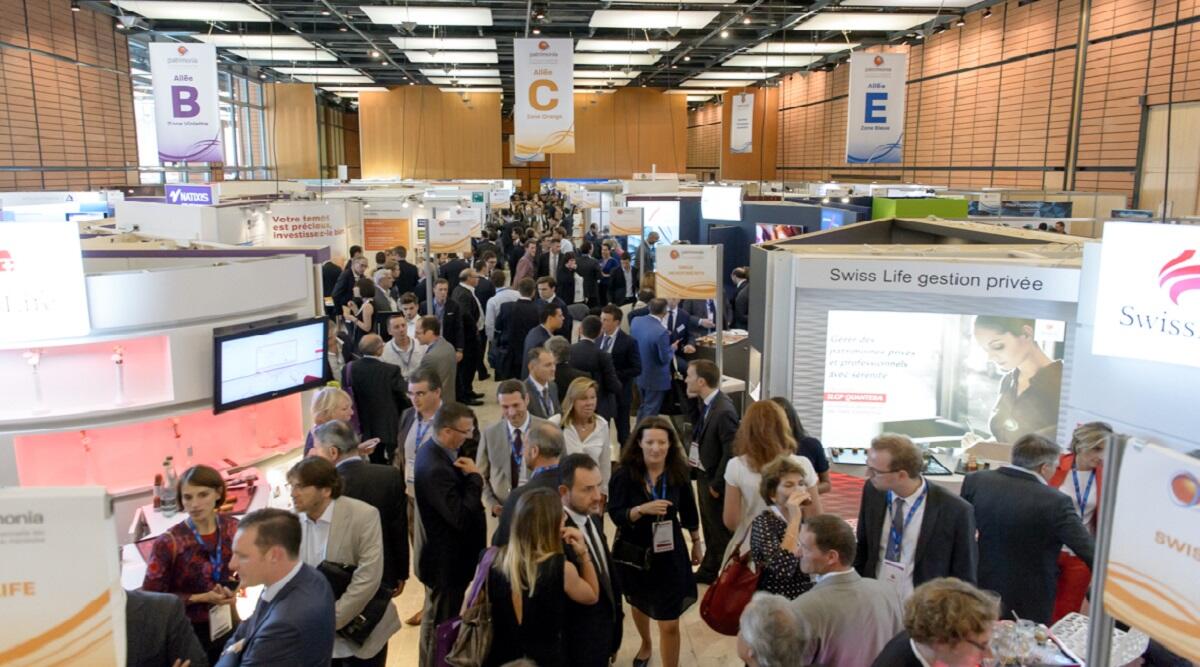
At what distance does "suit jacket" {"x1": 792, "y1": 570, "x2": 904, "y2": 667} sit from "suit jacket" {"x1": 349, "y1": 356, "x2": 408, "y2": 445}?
3414 millimetres

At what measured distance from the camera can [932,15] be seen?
16453 millimetres

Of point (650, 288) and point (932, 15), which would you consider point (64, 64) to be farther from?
point (932, 15)

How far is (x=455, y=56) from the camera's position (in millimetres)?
22094

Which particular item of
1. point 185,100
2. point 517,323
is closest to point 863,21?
point 185,100

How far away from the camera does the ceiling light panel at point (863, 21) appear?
53.7ft

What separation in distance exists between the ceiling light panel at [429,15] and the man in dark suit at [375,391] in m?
11.3

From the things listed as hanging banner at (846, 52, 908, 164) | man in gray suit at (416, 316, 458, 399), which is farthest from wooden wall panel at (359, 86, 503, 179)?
man in gray suit at (416, 316, 458, 399)

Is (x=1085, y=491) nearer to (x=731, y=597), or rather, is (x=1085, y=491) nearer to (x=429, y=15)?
(x=731, y=597)

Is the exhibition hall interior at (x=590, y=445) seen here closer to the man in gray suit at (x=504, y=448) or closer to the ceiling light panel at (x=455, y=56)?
the man in gray suit at (x=504, y=448)

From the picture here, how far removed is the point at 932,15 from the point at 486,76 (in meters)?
14.2

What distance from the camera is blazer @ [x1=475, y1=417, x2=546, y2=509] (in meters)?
4.22

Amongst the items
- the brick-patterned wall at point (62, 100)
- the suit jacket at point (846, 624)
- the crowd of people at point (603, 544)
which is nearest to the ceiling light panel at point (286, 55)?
the brick-patterned wall at point (62, 100)

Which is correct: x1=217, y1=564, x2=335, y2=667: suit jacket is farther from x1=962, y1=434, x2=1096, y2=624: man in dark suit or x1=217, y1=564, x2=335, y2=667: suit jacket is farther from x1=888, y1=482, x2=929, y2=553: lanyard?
x1=962, y1=434, x2=1096, y2=624: man in dark suit

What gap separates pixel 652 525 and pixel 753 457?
1.70ft
